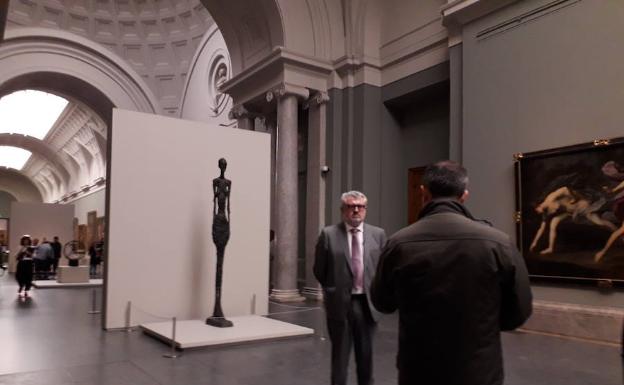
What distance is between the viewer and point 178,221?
8.32 metres

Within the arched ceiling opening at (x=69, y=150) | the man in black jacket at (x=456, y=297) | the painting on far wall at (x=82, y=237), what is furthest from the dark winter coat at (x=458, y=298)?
the painting on far wall at (x=82, y=237)

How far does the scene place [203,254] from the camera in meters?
8.49

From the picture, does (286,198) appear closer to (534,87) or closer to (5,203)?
(534,87)

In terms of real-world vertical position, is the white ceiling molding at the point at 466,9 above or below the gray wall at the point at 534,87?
above

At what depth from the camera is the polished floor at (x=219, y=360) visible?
5.14 m

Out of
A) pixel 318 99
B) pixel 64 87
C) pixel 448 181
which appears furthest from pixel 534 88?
pixel 64 87

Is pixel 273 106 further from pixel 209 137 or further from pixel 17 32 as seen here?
pixel 17 32

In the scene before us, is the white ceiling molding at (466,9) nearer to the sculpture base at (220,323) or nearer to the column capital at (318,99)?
the column capital at (318,99)

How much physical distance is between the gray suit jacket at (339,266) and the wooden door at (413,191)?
25.0 feet

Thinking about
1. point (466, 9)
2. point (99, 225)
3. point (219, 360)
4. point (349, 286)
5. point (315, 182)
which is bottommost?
point (219, 360)

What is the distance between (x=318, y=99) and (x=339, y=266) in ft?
28.2

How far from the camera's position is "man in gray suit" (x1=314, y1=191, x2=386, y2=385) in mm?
4141

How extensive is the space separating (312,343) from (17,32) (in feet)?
59.2

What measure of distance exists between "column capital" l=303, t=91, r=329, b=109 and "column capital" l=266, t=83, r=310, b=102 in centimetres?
24
